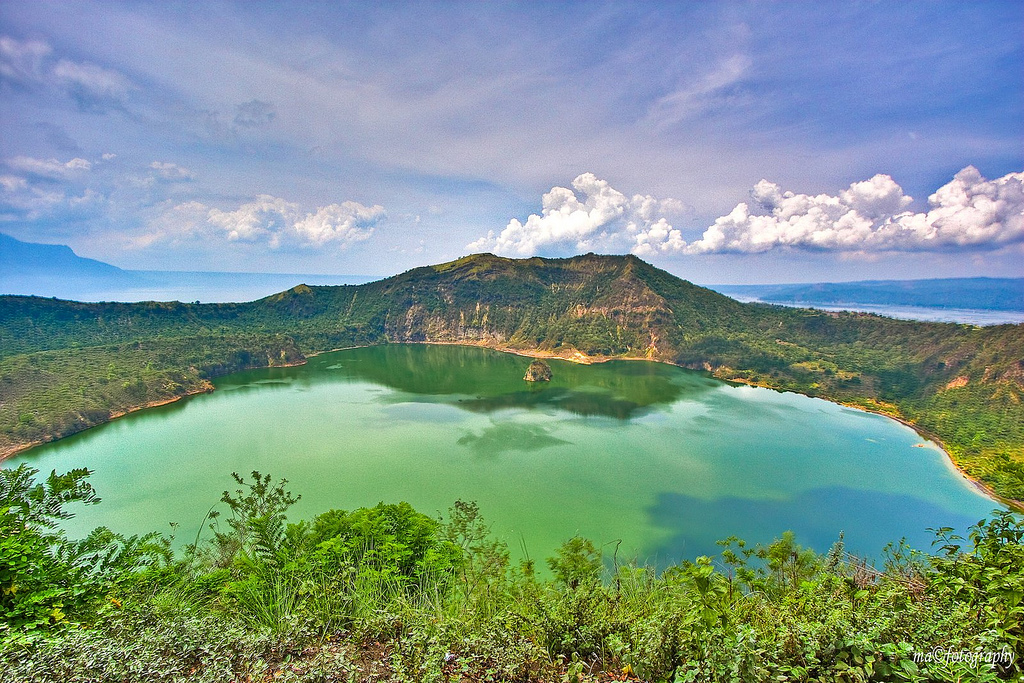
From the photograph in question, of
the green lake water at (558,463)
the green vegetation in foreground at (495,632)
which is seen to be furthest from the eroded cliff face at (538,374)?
the green vegetation in foreground at (495,632)

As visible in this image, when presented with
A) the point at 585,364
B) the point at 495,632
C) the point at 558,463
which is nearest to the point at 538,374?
the point at 585,364

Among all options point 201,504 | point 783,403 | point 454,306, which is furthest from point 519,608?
point 454,306

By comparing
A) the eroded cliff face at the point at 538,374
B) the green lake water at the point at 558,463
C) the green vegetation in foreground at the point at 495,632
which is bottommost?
the green lake water at the point at 558,463

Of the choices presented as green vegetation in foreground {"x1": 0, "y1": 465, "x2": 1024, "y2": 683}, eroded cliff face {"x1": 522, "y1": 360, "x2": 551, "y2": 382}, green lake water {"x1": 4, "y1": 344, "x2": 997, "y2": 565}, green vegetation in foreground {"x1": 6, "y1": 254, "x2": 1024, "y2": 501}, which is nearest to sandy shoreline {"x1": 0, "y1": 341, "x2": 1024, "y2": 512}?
green vegetation in foreground {"x1": 6, "y1": 254, "x2": 1024, "y2": 501}

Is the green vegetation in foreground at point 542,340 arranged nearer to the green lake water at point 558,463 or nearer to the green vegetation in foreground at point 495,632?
the green vegetation in foreground at point 495,632

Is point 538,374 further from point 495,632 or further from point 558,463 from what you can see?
point 495,632

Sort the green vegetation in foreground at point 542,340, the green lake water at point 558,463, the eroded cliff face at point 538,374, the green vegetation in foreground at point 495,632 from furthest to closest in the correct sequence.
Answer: the eroded cliff face at point 538,374 < the green vegetation in foreground at point 542,340 < the green lake water at point 558,463 < the green vegetation in foreground at point 495,632
